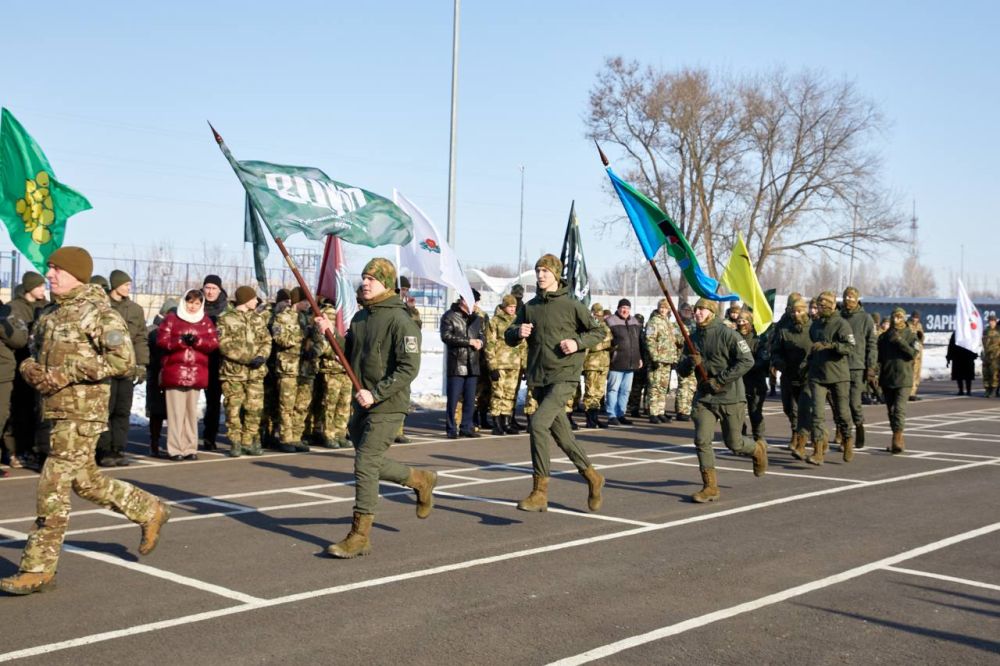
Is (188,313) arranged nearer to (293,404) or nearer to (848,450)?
(293,404)

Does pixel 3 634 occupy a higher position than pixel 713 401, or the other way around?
pixel 713 401

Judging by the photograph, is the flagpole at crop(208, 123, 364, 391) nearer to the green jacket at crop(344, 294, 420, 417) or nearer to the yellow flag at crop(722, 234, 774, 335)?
A: the green jacket at crop(344, 294, 420, 417)

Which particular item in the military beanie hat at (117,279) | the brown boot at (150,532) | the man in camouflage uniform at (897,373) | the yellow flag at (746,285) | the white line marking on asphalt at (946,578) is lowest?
the white line marking on asphalt at (946,578)

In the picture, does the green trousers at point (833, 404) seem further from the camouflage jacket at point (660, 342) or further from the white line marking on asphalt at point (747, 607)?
the camouflage jacket at point (660, 342)

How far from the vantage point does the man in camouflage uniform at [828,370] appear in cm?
1355

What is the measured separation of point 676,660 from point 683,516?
14.0 ft

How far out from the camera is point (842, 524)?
9.71 metres


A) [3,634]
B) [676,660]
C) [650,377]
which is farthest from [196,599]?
[650,377]

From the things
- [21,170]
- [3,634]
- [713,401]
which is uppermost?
[21,170]

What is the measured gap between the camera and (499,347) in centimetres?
→ 1670

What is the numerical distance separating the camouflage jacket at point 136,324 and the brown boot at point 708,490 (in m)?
6.05

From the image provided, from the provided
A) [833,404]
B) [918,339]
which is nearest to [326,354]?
[833,404]

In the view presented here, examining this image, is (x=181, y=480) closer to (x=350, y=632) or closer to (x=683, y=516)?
(x=683, y=516)

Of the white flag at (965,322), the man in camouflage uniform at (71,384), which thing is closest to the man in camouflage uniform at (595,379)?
the white flag at (965,322)
